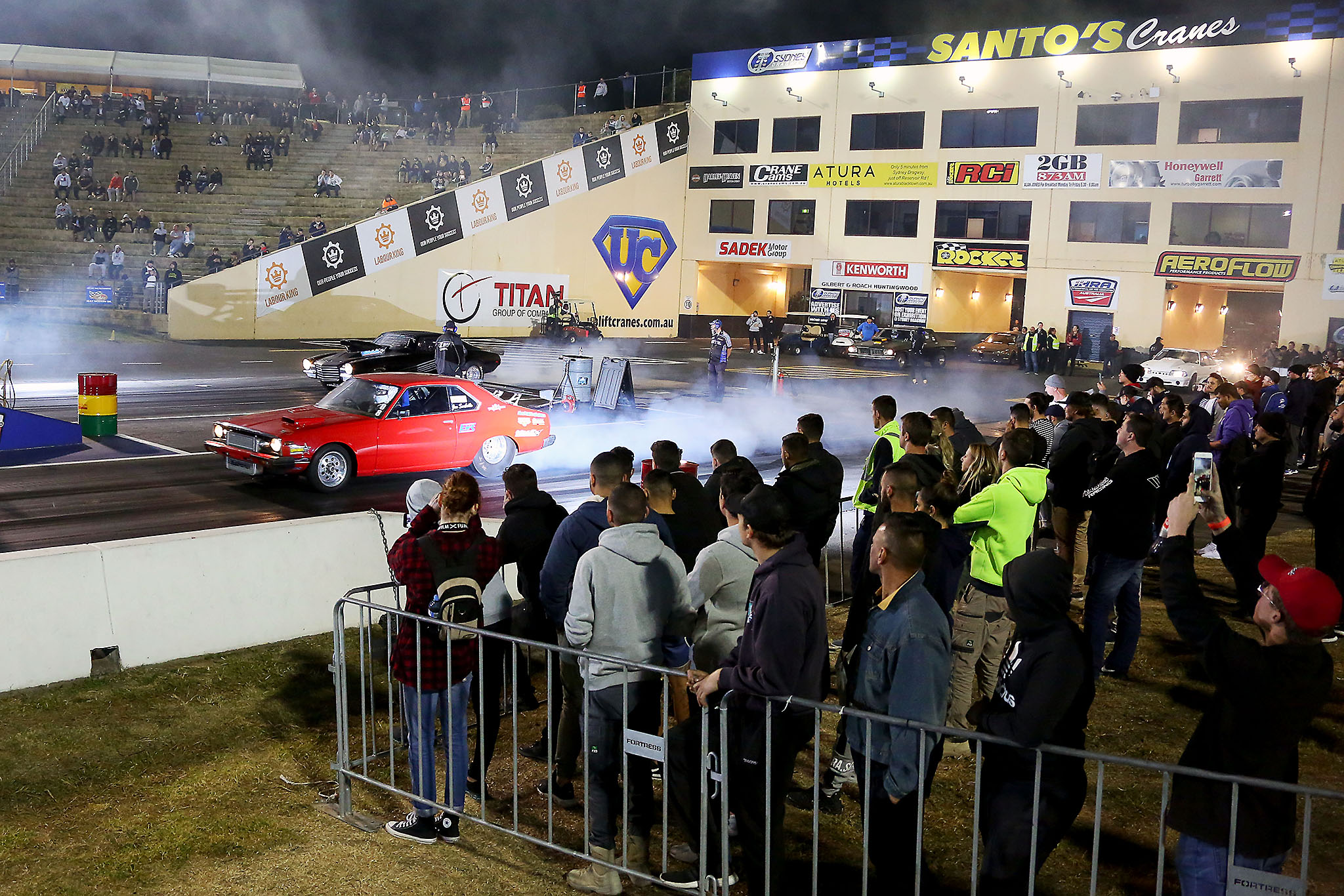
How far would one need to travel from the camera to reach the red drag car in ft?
44.0

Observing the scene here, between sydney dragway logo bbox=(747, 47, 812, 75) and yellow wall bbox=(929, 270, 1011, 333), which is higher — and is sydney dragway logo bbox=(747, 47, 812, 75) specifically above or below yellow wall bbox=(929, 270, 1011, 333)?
above

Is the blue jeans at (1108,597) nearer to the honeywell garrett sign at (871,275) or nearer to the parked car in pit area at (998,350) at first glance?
the parked car in pit area at (998,350)

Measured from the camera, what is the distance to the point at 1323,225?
38406mm

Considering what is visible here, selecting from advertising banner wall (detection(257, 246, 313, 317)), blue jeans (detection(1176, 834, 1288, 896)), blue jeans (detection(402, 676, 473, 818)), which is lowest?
blue jeans (detection(402, 676, 473, 818))

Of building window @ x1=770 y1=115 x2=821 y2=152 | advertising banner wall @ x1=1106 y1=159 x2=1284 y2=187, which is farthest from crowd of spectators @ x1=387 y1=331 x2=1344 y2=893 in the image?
building window @ x1=770 y1=115 x2=821 y2=152

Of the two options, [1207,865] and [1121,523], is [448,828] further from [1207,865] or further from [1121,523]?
[1121,523]

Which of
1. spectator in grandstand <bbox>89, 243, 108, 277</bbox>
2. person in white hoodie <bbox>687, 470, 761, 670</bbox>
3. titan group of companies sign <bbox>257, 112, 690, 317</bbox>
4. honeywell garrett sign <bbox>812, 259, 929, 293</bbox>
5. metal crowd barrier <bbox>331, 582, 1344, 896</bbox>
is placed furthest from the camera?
honeywell garrett sign <bbox>812, 259, 929, 293</bbox>

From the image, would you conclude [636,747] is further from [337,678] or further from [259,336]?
[259,336]

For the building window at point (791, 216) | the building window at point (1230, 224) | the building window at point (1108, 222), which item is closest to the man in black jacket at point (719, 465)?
the building window at point (1230, 224)

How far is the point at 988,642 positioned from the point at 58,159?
4054 cm

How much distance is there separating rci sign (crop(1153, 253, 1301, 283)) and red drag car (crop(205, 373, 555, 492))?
33.9 m

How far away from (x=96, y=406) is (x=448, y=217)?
1002 inches

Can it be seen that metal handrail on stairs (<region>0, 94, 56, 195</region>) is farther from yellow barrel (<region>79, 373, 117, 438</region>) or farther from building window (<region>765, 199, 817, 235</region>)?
building window (<region>765, 199, 817, 235</region>)

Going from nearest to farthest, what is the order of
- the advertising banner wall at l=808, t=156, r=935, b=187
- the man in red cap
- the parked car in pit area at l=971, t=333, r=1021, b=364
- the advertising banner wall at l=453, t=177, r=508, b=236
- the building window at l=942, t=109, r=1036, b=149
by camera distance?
the man in red cap
the parked car in pit area at l=971, t=333, r=1021, b=364
the advertising banner wall at l=453, t=177, r=508, b=236
the building window at l=942, t=109, r=1036, b=149
the advertising banner wall at l=808, t=156, r=935, b=187
